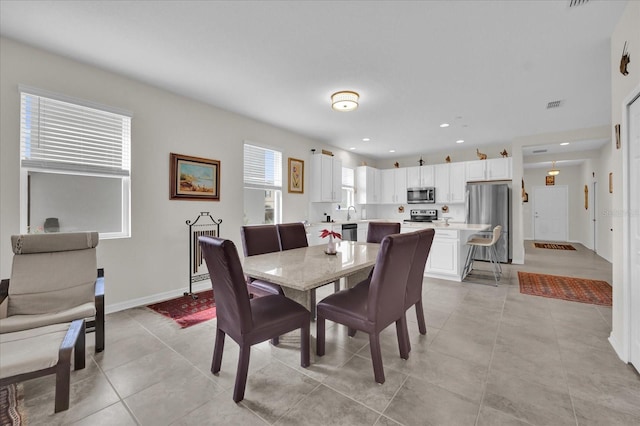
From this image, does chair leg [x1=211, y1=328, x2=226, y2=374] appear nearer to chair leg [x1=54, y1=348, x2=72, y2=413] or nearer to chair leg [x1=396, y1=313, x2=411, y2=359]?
chair leg [x1=54, y1=348, x2=72, y2=413]

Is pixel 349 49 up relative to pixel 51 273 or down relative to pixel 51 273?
up

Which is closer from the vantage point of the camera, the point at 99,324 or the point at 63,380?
the point at 63,380

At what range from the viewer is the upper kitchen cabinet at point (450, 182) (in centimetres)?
638

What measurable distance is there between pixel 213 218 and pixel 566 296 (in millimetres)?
4926

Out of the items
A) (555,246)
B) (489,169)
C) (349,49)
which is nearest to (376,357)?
(349,49)

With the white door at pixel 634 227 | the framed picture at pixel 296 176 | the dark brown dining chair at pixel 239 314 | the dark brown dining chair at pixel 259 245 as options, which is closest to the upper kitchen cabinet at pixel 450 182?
the framed picture at pixel 296 176

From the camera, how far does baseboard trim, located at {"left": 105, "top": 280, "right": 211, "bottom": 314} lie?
3.02 metres

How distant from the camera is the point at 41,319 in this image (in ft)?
6.38

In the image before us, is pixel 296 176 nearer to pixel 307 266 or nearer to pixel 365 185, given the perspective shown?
pixel 365 185

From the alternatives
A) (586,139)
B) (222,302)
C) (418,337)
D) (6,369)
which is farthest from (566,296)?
(6,369)

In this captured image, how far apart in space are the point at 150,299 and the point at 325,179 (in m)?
3.70

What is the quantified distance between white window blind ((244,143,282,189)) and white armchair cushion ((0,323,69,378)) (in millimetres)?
3010

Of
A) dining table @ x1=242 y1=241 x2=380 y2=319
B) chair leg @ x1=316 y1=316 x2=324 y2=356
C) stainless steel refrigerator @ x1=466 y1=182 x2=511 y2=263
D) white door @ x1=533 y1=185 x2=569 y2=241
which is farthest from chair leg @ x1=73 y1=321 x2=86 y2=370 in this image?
white door @ x1=533 y1=185 x2=569 y2=241

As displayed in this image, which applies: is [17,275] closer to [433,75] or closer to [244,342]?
[244,342]
